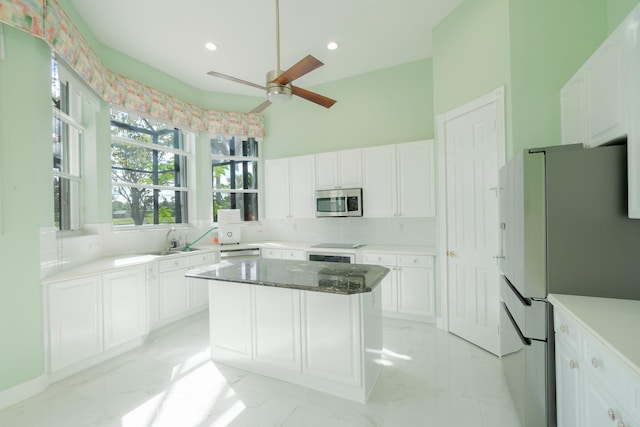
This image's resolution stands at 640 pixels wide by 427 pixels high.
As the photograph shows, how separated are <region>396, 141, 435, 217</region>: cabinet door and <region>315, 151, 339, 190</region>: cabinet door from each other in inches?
36.0

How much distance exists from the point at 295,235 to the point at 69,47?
3.47 metres

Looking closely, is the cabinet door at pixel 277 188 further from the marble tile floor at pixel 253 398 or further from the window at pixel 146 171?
the marble tile floor at pixel 253 398

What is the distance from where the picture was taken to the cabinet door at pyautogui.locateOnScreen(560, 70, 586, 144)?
1.79m

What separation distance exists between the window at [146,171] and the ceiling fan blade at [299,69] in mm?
2654

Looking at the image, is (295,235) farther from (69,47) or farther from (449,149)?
(69,47)

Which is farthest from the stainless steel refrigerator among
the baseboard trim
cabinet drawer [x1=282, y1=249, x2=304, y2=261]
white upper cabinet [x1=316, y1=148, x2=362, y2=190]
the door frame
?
the baseboard trim

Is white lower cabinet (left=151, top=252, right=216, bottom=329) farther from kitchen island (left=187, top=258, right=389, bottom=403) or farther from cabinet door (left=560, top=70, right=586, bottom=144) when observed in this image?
cabinet door (left=560, top=70, right=586, bottom=144)

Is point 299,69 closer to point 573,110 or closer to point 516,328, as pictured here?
point 573,110

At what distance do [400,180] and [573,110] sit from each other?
181 cm

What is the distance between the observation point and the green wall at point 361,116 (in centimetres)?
375

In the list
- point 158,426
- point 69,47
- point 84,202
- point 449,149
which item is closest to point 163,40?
point 69,47

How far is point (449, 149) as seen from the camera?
2934 mm

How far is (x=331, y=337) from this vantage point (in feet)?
6.38

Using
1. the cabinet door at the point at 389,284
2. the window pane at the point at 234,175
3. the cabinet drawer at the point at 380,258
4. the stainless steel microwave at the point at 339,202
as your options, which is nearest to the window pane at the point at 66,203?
the window pane at the point at 234,175
